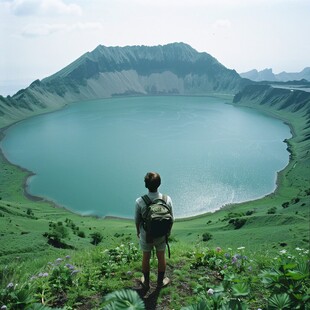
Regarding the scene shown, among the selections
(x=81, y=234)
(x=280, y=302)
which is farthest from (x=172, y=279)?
(x=81, y=234)

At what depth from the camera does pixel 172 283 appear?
10.7 metres

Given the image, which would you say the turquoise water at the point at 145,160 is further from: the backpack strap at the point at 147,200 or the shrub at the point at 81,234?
the backpack strap at the point at 147,200

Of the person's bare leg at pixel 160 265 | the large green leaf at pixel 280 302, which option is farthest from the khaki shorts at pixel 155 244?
the large green leaf at pixel 280 302

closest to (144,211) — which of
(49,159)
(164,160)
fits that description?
(164,160)

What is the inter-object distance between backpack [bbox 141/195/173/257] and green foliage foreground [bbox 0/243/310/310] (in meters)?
1.82

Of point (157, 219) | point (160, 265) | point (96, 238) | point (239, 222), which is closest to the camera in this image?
point (157, 219)

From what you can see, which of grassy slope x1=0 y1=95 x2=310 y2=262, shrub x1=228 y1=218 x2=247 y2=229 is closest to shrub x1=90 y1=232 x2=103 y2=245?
grassy slope x1=0 y1=95 x2=310 y2=262

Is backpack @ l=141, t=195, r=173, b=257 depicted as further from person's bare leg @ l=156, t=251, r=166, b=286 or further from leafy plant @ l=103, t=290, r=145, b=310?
leafy plant @ l=103, t=290, r=145, b=310

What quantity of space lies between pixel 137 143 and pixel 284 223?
95.0 meters

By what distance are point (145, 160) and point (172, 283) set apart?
10006cm

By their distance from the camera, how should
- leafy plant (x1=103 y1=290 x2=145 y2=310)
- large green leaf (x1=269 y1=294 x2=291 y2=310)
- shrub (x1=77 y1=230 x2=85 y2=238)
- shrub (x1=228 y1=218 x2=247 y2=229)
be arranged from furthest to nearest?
shrub (x1=228 y1=218 x2=247 y2=229)
shrub (x1=77 y1=230 x2=85 y2=238)
large green leaf (x1=269 y1=294 x2=291 y2=310)
leafy plant (x1=103 y1=290 x2=145 y2=310)

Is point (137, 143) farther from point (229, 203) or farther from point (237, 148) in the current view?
point (229, 203)

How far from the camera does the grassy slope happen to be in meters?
34.4

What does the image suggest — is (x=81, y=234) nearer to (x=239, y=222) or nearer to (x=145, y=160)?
(x=239, y=222)
